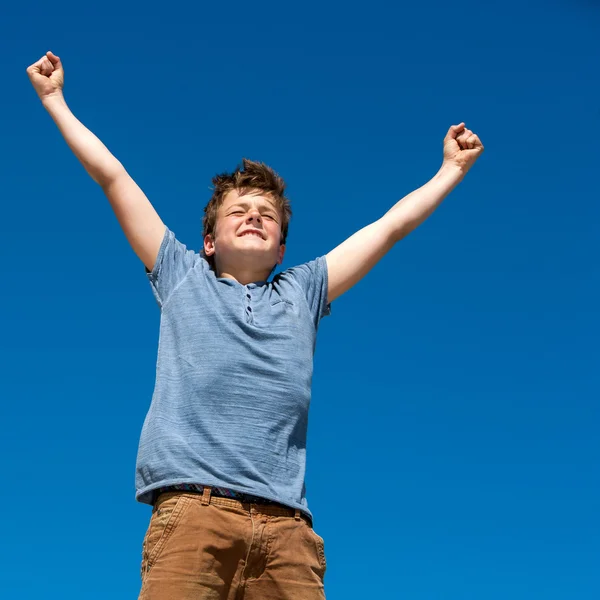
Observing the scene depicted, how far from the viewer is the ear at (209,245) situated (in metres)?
4.38

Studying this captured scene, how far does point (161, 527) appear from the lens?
10.9 ft

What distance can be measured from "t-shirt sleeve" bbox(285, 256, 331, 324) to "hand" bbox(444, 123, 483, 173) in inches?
41.6

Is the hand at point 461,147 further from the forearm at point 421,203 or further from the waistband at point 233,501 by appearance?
the waistband at point 233,501

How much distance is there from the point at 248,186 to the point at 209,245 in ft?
1.21

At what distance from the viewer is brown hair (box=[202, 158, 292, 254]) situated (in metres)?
4.39

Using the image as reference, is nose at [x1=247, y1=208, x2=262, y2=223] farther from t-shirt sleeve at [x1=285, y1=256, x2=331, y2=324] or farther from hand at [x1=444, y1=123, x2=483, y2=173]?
hand at [x1=444, y1=123, x2=483, y2=173]

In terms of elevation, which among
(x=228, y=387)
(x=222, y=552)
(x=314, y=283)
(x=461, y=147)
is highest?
(x=461, y=147)

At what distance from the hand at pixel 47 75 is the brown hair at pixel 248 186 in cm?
94

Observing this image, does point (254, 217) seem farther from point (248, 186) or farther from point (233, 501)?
point (233, 501)

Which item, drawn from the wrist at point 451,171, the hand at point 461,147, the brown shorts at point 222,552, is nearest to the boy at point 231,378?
the brown shorts at point 222,552

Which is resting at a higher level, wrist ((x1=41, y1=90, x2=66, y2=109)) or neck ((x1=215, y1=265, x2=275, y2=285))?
wrist ((x1=41, y1=90, x2=66, y2=109))

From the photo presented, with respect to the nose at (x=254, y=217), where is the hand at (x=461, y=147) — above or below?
above

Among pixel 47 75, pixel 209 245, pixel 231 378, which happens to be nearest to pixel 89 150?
pixel 47 75

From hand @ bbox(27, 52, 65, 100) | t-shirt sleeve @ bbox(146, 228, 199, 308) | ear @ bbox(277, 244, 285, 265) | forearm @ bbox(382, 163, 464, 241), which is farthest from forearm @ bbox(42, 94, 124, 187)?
forearm @ bbox(382, 163, 464, 241)
